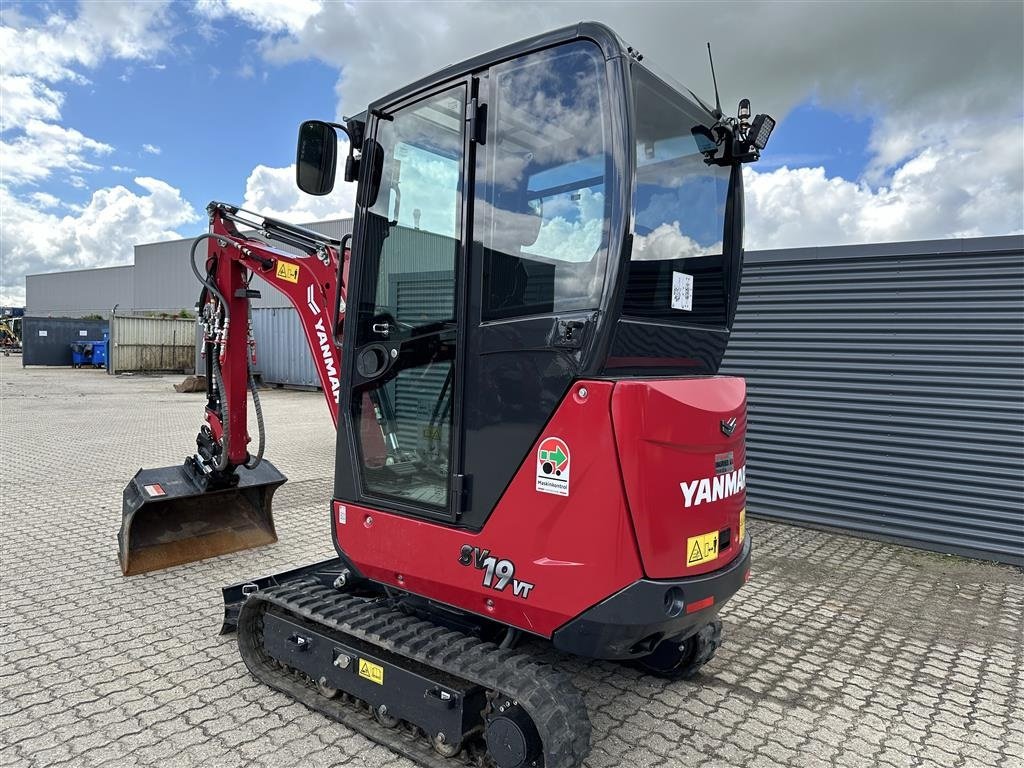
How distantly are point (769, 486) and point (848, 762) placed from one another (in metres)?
4.25

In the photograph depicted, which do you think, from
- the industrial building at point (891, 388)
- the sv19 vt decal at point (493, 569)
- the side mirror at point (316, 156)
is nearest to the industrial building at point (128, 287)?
the industrial building at point (891, 388)

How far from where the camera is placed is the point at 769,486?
23.0 ft

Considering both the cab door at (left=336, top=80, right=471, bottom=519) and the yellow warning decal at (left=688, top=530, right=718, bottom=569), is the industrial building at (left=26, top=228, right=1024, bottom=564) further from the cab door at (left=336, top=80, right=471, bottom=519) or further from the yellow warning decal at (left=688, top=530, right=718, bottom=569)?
the cab door at (left=336, top=80, right=471, bottom=519)

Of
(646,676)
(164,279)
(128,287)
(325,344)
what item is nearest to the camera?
(646,676)

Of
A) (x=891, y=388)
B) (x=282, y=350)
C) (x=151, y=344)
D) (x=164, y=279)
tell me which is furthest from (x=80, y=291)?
(x=891, y=388)

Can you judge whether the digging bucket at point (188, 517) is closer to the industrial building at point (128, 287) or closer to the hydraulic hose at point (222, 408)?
the hydraulic hose at point (222, 408)

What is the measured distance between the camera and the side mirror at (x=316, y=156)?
123 inches

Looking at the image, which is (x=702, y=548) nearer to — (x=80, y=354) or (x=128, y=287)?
(x=80, y=354)

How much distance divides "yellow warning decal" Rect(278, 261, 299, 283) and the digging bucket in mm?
1683

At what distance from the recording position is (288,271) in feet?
14.3

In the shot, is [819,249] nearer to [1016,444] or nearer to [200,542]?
[1016,444]

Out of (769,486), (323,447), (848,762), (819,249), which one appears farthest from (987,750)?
(323,447)

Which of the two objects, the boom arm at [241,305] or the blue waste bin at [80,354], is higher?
the boom arm at [241,305]

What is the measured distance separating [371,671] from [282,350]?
1911 cm
